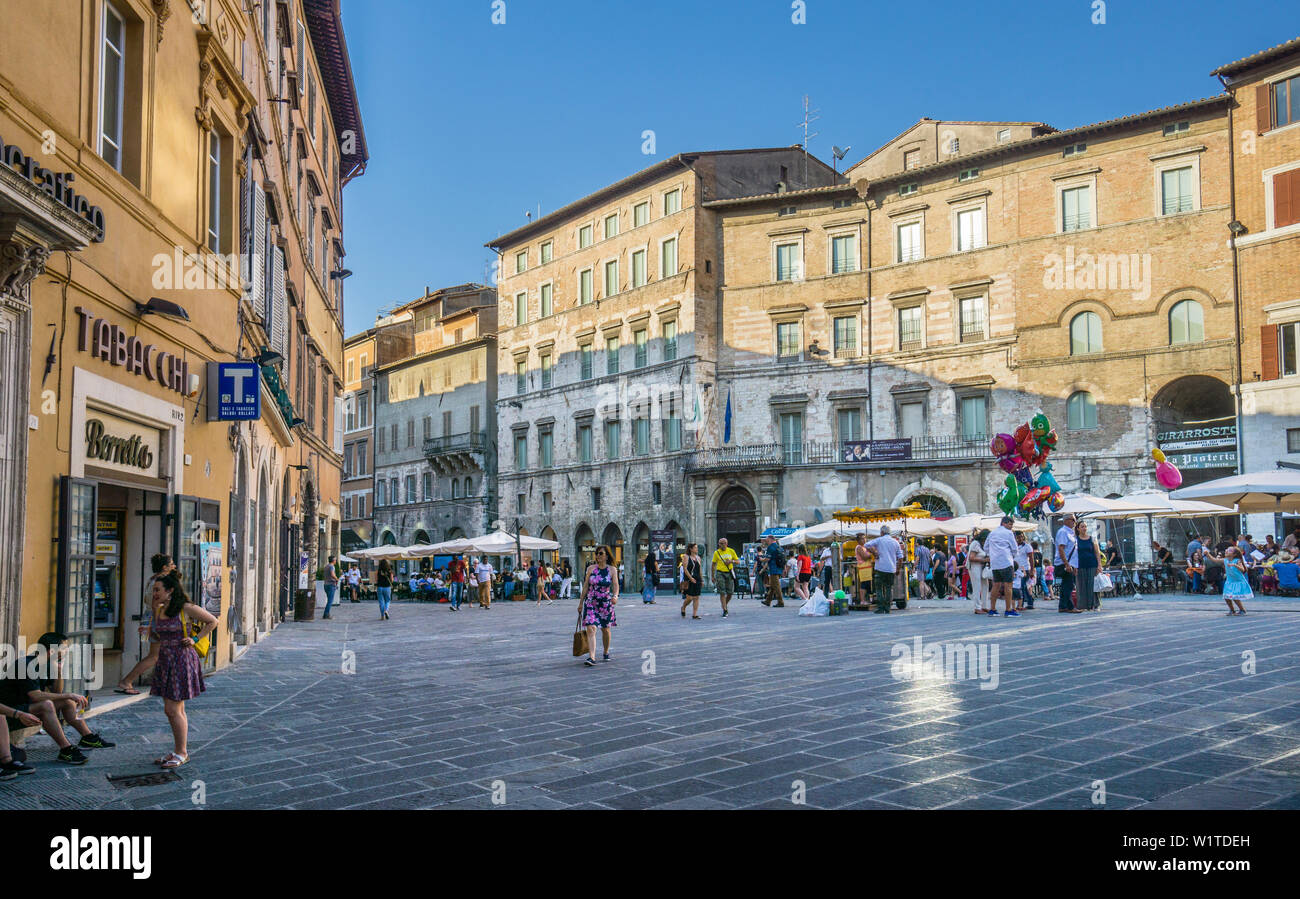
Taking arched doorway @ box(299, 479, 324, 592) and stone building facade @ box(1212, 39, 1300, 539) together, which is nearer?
arched doorway @ box(299, 479, 324, 592)

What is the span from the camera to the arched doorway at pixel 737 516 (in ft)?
132

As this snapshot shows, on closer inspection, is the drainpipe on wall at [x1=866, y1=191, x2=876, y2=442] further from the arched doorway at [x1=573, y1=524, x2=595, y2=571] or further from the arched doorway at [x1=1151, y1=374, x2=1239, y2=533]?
the arched doorway at [x1=573, y1=524, x2=595, y2=571]

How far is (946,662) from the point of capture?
10969 millimetres

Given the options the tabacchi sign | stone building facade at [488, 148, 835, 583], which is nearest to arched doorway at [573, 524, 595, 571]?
stone building facade at [488, 148, 835, 583]

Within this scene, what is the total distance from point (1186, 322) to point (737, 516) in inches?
657

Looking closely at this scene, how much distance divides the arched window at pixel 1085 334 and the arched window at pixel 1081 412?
55.3 inches

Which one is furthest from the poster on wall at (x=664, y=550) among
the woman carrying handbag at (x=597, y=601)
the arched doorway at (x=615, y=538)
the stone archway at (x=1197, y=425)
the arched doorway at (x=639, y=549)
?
the woman carrying handbag at (x=597, y=601)

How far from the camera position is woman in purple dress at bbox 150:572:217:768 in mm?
6641

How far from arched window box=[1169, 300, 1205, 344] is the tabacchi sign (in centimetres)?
3054

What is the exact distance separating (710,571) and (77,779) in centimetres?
3576
